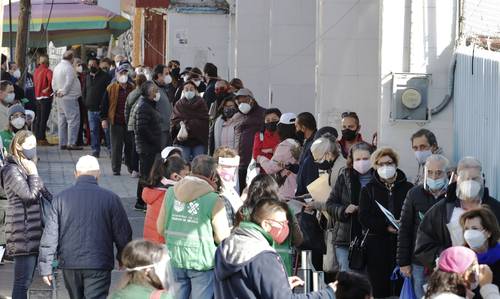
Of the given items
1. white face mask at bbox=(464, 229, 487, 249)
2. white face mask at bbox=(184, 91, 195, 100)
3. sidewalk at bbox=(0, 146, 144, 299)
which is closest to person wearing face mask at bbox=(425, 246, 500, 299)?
white face mask at bbox=(464, 229, 487, 249)

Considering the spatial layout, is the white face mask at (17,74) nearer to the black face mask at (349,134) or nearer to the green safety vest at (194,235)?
the black face mask at (349,134)

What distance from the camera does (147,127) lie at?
19.5 meters

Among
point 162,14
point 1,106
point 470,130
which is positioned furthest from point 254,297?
point 162,14

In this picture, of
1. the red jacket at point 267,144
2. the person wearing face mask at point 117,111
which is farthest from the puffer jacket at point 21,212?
the person wearing face mask at point 117,111

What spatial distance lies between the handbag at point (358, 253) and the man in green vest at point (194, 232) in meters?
1.95

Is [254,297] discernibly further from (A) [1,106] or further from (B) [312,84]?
(B) [312,84]

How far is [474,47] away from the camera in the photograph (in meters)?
13.2

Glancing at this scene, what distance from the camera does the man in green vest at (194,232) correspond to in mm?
10312

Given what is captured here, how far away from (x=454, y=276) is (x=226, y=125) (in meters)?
10.8

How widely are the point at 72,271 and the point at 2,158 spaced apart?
3551 mm

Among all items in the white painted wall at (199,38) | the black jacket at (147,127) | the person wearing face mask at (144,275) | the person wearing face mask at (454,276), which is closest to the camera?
the person wearing face mask at (144,275)

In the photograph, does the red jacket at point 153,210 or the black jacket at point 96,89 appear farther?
the black jacket at point 96,89

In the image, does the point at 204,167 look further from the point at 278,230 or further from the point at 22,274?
the point at 278,230

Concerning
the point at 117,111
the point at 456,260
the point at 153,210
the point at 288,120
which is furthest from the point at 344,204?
the point at 117,111
